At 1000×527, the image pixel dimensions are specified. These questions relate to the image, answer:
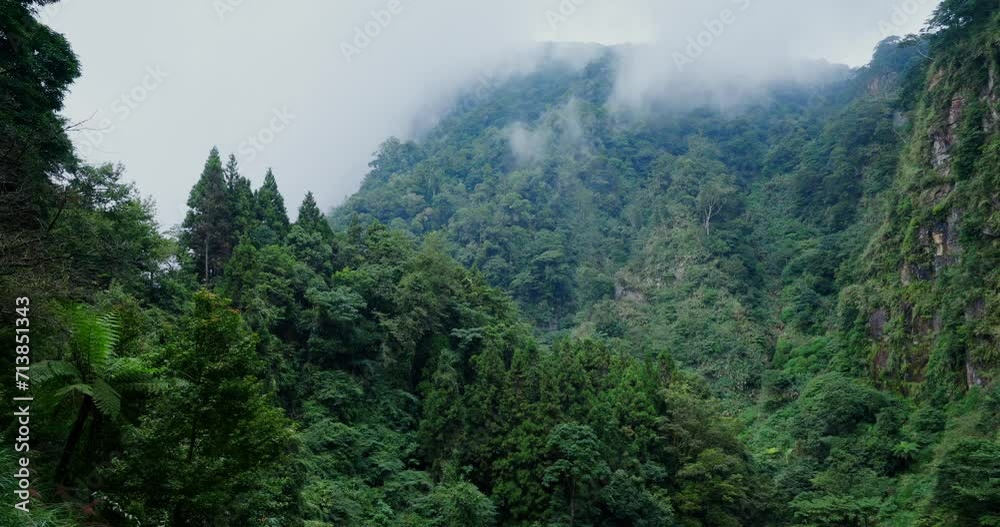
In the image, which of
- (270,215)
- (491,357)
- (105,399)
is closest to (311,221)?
(270,215)

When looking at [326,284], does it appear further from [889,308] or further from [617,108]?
[617,108]

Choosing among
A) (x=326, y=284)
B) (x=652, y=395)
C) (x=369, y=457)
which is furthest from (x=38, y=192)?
(x=652, y=395)

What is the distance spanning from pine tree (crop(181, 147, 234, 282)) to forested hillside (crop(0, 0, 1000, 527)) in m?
0.15

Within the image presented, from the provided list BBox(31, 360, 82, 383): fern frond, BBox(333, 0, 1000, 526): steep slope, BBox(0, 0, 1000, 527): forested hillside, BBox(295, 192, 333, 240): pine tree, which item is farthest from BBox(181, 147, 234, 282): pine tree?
BBox(333, 0, 1000, 526): steep slope

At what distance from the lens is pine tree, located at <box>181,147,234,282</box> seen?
30.1m

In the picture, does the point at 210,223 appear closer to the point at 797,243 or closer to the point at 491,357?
the point at 491,357

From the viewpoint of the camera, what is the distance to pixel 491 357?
1126 inches

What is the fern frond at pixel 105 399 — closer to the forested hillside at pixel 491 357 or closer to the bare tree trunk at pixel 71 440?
the forested hillside at pixel 491 357

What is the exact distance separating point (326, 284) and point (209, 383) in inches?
861

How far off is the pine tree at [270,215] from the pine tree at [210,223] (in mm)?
1723

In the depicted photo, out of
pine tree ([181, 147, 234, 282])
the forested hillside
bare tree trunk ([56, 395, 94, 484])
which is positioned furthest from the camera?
pine tree ([181, 147, 234, 282])

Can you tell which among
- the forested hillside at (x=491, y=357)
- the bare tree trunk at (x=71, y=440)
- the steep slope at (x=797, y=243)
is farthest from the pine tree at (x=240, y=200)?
the steep slope at (x=797, y=243)

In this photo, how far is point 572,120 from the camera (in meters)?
104

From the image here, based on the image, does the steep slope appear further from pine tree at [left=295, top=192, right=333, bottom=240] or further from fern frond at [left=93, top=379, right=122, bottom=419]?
pine tree at [left=295, top=192, right=333, bottom=240]
